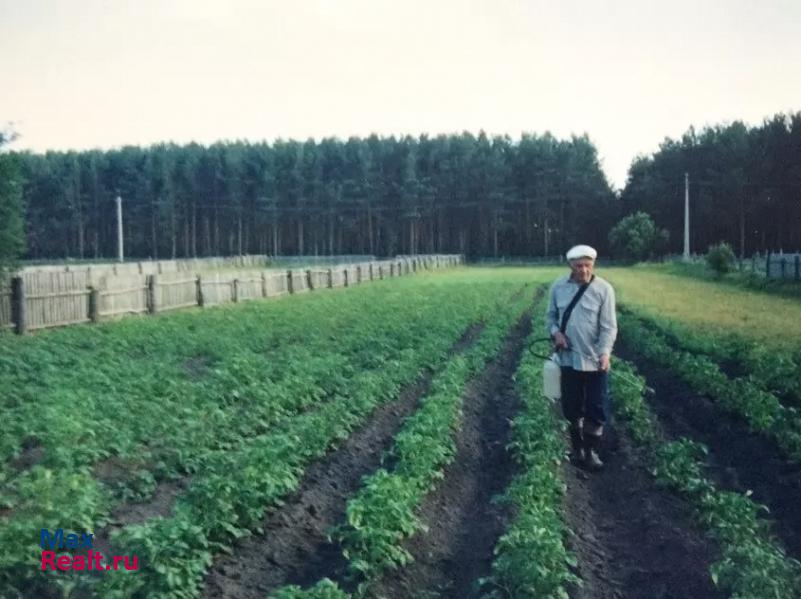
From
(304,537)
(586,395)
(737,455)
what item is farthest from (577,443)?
(304,537)

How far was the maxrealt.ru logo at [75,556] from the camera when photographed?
5.24m

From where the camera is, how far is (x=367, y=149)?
333 feet

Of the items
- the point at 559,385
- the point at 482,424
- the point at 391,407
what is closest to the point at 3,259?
the point at 391,407

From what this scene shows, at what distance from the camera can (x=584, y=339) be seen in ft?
27.1

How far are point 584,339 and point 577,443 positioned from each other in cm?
122

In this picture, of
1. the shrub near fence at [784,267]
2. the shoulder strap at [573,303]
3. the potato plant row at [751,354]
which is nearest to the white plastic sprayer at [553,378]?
the shoulder strap at [573,303]

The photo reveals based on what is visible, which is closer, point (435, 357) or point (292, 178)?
point (435, 357)

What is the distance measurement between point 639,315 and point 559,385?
15.8 m

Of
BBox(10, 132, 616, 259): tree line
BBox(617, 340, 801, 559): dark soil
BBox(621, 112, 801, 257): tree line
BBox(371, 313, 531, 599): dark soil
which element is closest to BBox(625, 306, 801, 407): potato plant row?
BBox(617, 340, 801, 559): dark soil

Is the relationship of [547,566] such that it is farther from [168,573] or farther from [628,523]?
[168,573]

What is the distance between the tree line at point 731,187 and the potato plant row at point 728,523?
213 feet

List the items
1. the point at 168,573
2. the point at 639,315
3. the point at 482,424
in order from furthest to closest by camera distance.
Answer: the point at 639,315
the point at 482,424
the point at 168,573

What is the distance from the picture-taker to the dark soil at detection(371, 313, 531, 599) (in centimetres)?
568

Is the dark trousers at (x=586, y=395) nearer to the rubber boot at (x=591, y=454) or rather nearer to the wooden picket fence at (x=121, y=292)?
the rubber boot at (x=591, y=454)
